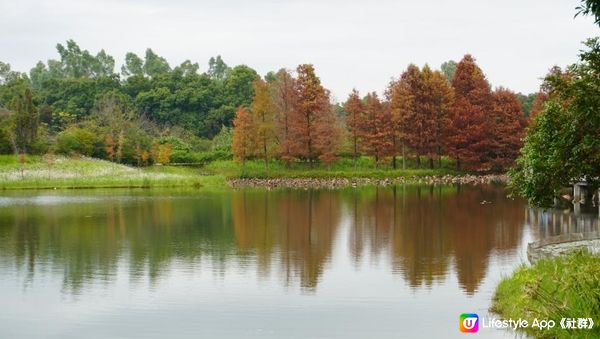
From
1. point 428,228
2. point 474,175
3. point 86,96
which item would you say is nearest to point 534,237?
point 428,228

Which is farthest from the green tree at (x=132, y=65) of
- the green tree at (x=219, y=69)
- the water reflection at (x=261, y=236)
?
the water reflection at (x=261, y=236)

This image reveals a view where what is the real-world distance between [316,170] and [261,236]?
107ft

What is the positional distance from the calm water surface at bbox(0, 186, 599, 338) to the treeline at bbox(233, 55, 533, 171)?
22.2m

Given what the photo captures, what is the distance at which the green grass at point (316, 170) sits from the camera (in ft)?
182

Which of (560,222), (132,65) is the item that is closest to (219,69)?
(132,65)

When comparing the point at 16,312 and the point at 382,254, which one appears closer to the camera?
the point at 16,312

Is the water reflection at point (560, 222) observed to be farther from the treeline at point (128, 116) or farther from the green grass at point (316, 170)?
the treeline at point (128, 116)

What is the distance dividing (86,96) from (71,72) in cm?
Answer: 4607

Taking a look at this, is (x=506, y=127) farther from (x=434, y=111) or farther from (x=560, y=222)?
(x=560, y=222)

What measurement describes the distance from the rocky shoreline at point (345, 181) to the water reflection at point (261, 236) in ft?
40.1

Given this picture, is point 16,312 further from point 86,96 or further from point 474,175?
point 86,96

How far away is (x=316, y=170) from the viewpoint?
57.2 metres

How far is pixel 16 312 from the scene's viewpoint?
14.3 metres

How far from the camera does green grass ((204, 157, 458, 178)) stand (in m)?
55.4
